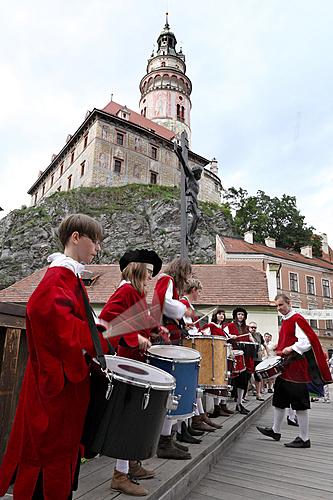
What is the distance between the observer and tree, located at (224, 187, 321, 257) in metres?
47.6

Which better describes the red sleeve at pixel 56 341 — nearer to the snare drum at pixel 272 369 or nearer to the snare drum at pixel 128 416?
the snare drum at pixel 128 416

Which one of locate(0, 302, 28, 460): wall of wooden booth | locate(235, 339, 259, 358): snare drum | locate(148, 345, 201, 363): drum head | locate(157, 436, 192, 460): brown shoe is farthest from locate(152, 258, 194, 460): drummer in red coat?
locate(235, 339, 259, 358): snare drum

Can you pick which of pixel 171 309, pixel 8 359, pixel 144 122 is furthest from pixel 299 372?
pixel 144 122

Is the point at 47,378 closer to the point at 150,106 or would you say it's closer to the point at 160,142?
the point at 160,142

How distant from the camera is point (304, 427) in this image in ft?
15.8

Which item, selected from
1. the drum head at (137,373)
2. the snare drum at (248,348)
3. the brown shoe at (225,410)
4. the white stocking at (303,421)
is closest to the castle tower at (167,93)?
the snare drum at (248,348)

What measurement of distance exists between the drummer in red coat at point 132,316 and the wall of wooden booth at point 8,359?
617 millimetres

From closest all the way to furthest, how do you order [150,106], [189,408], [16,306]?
[16,306], [189,408], [150,106]

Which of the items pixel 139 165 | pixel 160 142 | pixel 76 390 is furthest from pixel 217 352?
pixel 160 142

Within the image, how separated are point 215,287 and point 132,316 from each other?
16.3 m

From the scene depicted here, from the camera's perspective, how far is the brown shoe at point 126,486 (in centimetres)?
242

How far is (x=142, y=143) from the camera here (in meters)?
47.6

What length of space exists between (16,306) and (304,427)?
164 inches

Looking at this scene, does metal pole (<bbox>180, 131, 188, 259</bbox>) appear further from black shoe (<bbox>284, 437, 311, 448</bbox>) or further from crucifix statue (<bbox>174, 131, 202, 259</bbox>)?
black shoe (<bbox>284, 437, 311, 448</bbox>)
